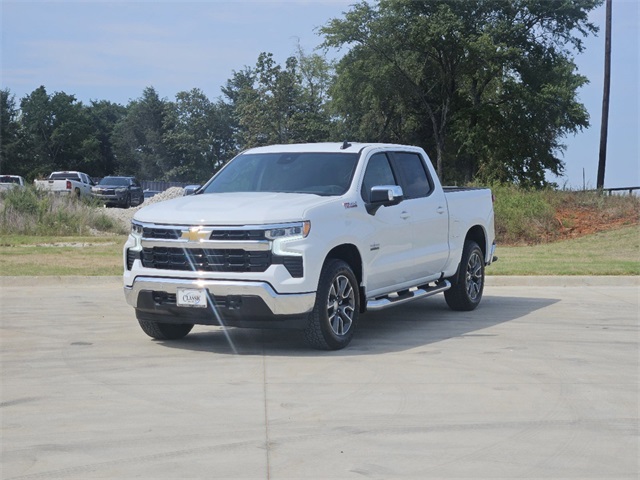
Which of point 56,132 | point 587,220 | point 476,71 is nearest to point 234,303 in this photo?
point 587,220

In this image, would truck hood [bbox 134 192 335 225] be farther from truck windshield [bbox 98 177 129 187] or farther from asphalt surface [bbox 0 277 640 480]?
truck windshield [bbox 98 177 129 187]

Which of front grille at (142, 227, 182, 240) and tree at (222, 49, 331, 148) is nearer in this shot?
front grille at (142, 227, 182, 240)

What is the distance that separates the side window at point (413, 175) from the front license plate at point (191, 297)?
322cm

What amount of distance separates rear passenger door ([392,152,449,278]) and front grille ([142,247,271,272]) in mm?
2493

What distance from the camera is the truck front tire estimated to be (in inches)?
377

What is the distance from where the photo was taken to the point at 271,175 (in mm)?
11055

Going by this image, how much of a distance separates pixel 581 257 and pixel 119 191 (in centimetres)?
3390

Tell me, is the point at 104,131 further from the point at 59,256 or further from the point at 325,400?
the point at 325,400

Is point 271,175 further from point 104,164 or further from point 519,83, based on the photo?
point 104,164

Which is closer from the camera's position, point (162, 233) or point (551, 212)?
point (162, 233)

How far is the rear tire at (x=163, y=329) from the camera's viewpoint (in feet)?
34.2

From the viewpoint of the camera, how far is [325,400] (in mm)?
7633

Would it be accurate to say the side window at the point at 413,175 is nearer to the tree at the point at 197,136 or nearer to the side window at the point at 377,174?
the side window at the point at 377,174

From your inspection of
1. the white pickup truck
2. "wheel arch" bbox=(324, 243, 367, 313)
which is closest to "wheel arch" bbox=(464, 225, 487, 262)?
the white pickup truck
